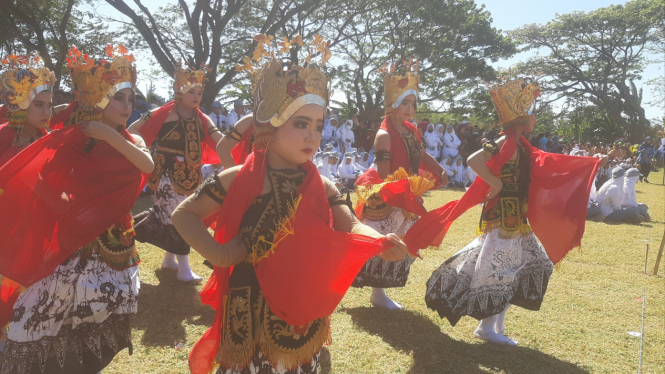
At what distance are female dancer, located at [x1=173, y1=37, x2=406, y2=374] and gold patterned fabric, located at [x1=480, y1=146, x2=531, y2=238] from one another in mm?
2254

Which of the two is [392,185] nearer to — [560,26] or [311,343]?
[311,343]

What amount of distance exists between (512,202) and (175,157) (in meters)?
3.59

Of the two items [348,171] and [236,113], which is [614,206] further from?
[236,113]

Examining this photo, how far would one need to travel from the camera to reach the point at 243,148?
14.9 ft

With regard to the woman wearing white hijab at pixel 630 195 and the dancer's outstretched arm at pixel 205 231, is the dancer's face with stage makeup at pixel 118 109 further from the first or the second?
the woman wearing white hijab at pixel 630 195

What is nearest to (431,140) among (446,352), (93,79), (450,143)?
(450,143)

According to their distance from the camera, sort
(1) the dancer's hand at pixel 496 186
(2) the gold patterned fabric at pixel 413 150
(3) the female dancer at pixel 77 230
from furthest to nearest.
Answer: (2) the gold patterned fabric at pixel 413 150
(1) the dancer's hand at pixel 496 186
(3) the female dancer at pixel 77 230

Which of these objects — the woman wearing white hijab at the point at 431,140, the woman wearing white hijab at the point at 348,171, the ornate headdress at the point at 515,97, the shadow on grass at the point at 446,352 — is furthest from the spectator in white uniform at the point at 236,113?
the ornate headdress at the point at 515,97

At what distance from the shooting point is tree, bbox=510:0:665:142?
33.3 metres

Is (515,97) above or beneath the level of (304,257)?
above

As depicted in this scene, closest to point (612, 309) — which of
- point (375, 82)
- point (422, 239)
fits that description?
point (422, 239)

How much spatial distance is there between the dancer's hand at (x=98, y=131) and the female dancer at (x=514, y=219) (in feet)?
9.06

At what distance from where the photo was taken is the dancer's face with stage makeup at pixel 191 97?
17.5 feet

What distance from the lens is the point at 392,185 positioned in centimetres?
420
